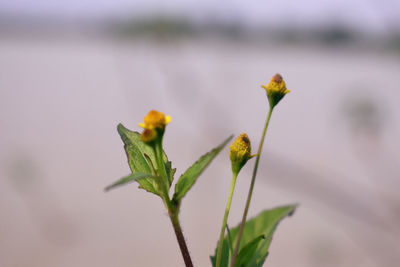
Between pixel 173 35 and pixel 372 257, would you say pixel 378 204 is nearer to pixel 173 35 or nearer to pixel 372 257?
pixel 372 257

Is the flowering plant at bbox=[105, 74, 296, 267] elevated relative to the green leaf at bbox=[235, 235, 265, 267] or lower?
elevated

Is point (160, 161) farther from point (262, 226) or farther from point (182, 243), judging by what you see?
point (262, 226)

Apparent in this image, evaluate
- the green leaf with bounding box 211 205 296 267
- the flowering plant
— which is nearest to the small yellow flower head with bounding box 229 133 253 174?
the flowering plant

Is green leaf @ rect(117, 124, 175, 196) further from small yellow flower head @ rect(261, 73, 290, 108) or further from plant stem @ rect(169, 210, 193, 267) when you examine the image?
small yellow flower head @ rect(261, 73, 290, 108)

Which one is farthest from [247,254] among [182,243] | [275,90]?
[275,90]

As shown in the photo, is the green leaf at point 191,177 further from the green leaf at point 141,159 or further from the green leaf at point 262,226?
the green leaf at point 262,226

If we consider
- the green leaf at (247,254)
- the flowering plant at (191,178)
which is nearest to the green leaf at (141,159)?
the flowering plant at (191,178)

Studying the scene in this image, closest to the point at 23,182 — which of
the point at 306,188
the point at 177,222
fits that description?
the point at 306,188

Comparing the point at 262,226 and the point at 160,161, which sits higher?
the point at 160,161
